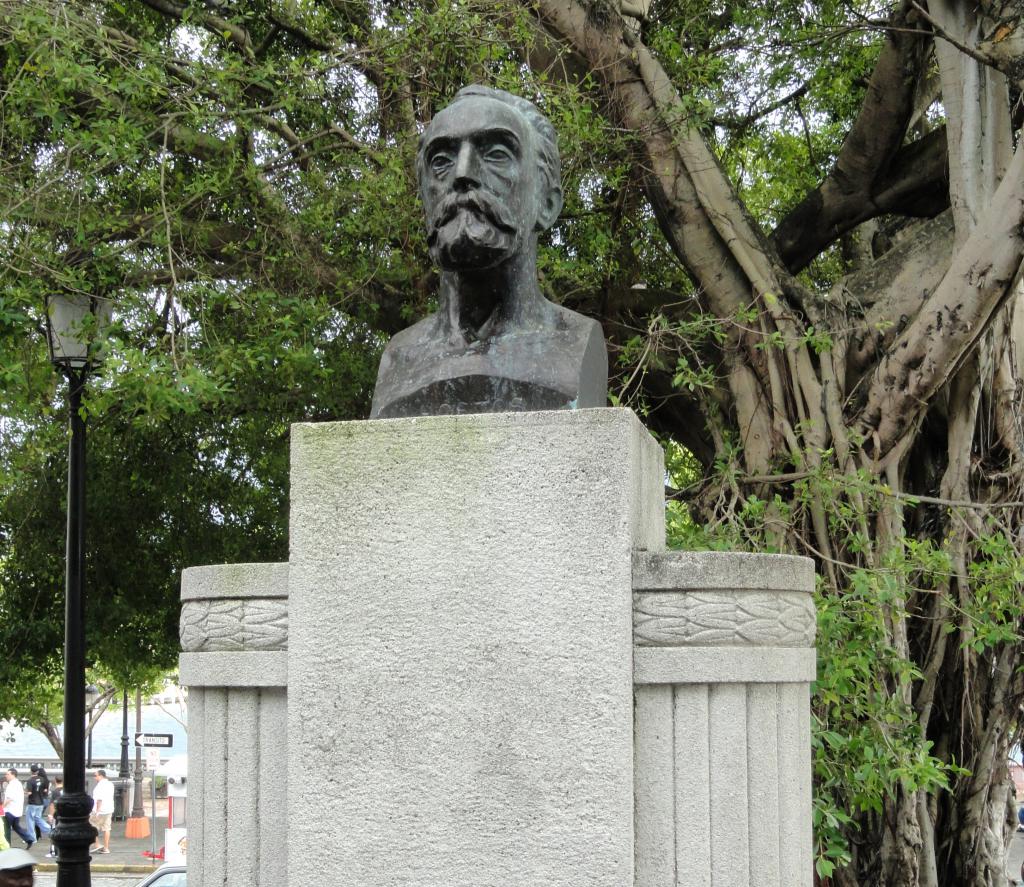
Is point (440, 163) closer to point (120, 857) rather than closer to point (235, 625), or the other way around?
point (235, 625)

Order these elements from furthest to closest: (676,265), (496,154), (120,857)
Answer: (120,857), (676,265), (496,154)

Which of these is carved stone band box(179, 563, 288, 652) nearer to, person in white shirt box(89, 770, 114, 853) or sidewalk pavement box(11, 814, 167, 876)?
sidewalk pavement box(11, 814, 167, 876)

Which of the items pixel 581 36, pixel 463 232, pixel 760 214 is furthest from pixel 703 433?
pixel 463 232

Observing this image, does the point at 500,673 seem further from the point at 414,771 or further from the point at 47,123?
the point at 47,123

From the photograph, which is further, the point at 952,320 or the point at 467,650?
the point at 952,320

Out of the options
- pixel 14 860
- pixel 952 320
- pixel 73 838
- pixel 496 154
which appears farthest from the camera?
pixel 73 838

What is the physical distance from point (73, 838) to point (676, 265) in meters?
5.70

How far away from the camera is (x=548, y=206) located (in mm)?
4230

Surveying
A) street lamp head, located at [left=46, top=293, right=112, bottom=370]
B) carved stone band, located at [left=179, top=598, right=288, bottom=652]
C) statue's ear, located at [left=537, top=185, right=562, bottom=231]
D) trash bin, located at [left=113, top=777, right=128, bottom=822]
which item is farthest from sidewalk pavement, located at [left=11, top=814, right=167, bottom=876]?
statue's ear, located at [left=537, top=185, right=562, bottom=231]

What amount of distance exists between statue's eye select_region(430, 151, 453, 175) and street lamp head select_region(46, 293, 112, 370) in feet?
13.6

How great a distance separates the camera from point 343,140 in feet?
29.1

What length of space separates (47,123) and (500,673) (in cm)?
647

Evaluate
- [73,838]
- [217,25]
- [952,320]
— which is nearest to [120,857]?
[73,838]

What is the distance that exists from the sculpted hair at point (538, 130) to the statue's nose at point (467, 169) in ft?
0.70
